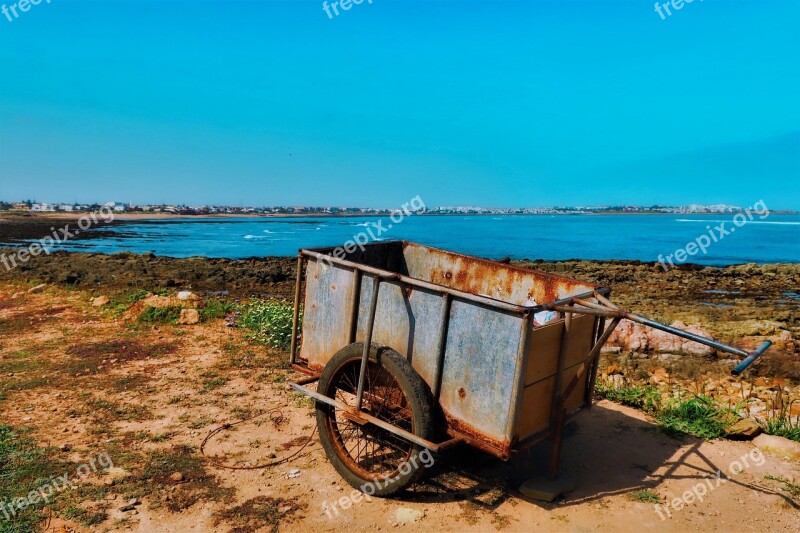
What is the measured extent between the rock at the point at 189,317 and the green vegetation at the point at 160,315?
129mm

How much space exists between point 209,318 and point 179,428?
4.95 m

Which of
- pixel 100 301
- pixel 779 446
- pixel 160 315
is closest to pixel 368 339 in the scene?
pixel 779 446

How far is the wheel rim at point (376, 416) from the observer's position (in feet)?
14.4

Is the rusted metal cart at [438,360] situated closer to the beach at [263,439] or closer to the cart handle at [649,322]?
the cart handle at [649,322]

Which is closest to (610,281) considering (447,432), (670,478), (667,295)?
(667,295)

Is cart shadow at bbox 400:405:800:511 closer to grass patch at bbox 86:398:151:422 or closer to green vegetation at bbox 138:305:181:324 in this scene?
grass patch at bbox 86:398:151:422

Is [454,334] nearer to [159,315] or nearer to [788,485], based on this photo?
[788,485]

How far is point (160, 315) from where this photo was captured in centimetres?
1027

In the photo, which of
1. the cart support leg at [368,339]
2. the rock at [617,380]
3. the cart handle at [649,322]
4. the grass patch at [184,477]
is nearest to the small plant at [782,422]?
the rock at [617,380]

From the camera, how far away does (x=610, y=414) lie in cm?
627

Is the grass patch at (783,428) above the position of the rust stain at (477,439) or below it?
below

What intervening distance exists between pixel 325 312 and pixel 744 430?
490cm

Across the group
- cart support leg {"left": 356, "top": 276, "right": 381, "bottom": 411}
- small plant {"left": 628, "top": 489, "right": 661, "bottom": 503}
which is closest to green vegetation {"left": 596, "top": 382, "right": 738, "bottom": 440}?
small plant {"left": 628, "top": 489, "right": 661, "bottom": 503}

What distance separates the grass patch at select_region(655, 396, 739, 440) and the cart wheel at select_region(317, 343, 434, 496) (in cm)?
333
